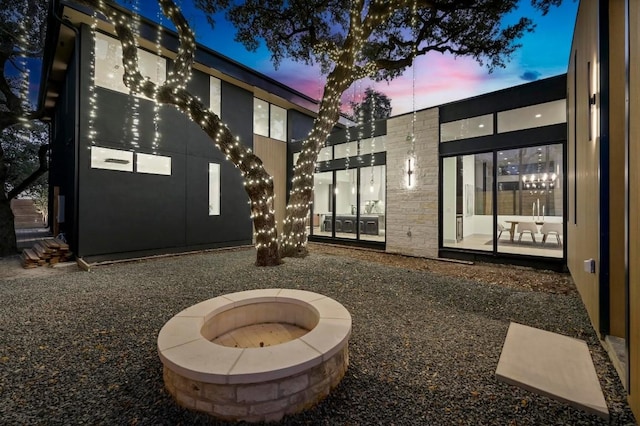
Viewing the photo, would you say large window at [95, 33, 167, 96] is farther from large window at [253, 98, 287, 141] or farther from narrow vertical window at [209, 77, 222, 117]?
large window at [253, 98, 287, 141]

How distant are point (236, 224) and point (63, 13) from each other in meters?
5.48

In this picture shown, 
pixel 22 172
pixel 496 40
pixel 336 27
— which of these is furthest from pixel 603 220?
pixel 22 172

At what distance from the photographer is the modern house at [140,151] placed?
5363 millimetres

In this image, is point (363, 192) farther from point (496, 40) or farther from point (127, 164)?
point (127, 164)

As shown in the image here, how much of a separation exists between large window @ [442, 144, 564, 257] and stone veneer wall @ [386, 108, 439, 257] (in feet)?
1.19

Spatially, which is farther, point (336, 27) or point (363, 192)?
point (363, 192)

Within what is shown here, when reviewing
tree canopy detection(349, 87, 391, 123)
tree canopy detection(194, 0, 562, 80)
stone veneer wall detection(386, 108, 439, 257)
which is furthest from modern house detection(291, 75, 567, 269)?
tree canopy detection(349, 87, 391, 123)

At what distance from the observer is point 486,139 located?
5.50 m

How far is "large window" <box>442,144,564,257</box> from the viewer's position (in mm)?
5957

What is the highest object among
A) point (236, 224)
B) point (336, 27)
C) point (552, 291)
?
point (336, 27)

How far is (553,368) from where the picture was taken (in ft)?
6.14

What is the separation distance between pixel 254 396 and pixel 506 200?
8.88 metres

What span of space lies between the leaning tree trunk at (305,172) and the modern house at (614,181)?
3834 mm

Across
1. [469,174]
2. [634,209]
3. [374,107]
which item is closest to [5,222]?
[634,209]
